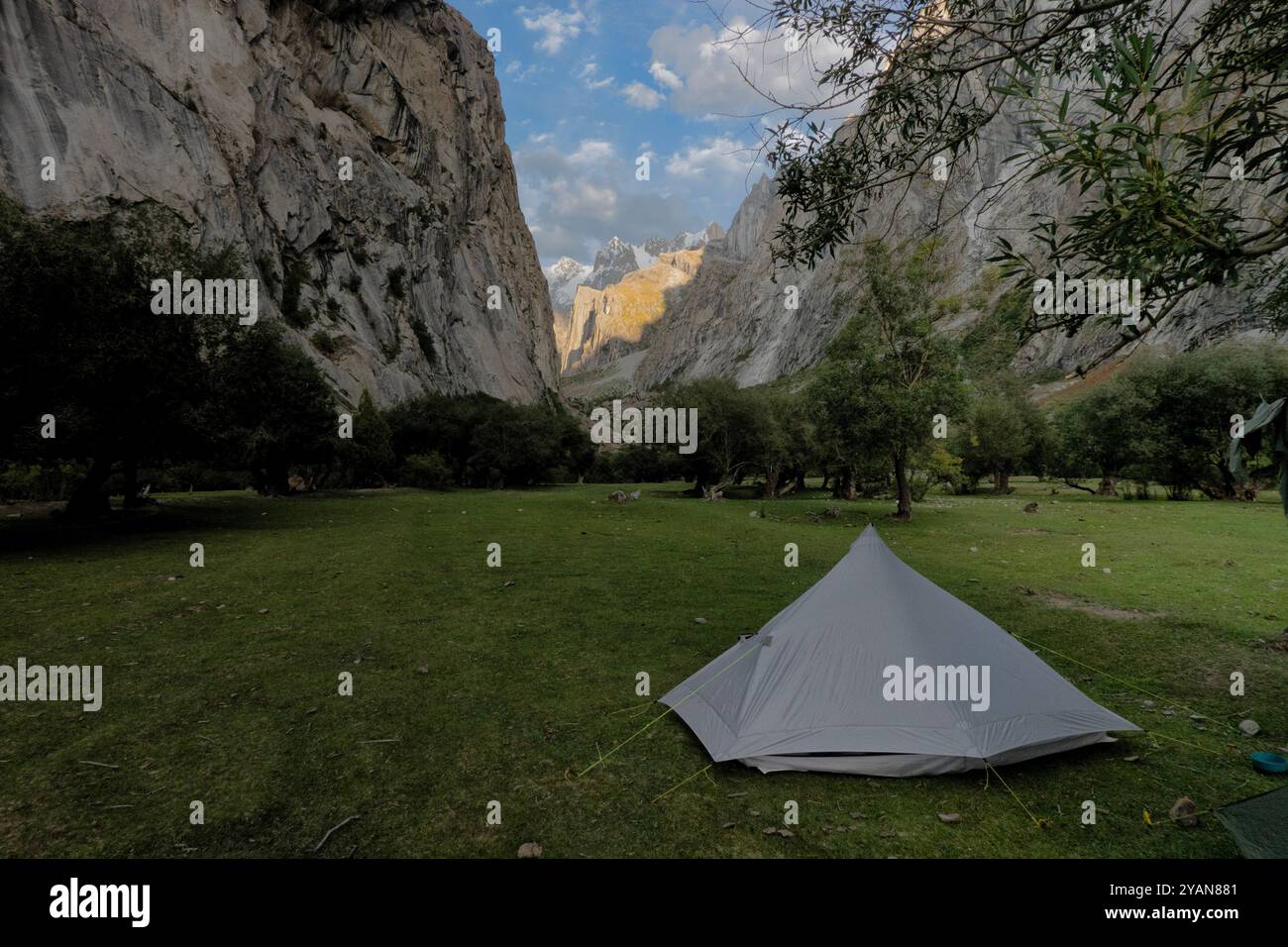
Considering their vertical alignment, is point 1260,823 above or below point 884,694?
below

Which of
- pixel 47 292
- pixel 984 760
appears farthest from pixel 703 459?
pixel 984 760

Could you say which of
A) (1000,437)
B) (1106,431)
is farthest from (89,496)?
(1000,437)

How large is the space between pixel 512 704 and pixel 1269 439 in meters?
7.60

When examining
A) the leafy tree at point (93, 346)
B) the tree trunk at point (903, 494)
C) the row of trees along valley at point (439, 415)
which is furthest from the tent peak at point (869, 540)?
the tree trunk at point (903, 494)

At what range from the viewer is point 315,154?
6488cm

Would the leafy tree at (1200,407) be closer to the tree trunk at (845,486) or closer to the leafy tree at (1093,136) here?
the tree trunk at (845,486)

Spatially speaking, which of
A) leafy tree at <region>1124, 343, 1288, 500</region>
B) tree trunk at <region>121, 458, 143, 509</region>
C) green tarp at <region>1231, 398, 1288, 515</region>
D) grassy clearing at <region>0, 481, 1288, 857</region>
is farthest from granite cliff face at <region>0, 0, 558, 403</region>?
leafy tree at <region>1124, 343, 1288, 500</region>

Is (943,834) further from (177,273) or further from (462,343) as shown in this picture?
(462,343)

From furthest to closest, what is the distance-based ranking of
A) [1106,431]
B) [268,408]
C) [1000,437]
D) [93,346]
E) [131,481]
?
[1000,437], [1106,431], [268,408], [131,481], [93,346]

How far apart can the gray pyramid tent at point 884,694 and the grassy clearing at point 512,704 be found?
0.25m

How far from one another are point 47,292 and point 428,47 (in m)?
99.4

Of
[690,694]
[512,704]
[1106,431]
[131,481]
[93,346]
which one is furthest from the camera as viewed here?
[1106,431]

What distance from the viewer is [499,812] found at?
4535 millimetres

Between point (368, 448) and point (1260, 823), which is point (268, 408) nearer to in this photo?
point (368, 448)
